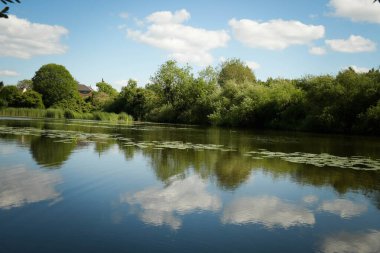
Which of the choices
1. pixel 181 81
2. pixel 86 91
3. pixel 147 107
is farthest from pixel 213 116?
pixel 86 91

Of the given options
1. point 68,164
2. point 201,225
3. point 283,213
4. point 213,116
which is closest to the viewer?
point 201,225

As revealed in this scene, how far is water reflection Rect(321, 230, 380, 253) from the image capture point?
4996 millimetres

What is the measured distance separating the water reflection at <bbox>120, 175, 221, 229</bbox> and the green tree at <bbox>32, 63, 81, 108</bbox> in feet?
250

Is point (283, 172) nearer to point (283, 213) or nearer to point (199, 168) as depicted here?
point (199, 168)

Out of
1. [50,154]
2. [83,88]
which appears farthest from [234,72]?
[83,88]

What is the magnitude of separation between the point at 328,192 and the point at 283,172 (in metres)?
2.59

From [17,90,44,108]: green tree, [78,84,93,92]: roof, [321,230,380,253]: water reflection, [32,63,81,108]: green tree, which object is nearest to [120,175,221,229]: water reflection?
[321,230,380,253]: water reflection

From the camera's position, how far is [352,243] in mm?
5270

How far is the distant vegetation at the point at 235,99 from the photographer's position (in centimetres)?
3775

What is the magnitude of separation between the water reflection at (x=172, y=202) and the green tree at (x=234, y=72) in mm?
69277

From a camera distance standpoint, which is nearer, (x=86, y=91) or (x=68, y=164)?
(x=68, y=164)

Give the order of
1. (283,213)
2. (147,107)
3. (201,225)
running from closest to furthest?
(201,225) < (283,213) < (147,107)

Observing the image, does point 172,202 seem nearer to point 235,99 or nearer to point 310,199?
point 310,199

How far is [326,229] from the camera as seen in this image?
5863mm
